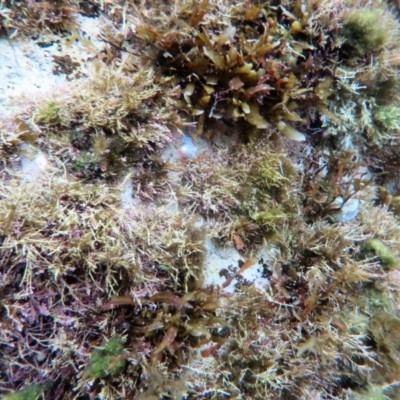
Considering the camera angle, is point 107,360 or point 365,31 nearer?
point 107,360

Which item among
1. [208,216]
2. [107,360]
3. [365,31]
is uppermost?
[365,31]

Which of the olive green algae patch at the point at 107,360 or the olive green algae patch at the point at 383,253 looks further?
the olive green algae patch at the point at 383,253

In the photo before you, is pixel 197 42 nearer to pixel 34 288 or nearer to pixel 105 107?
pixel 105 107

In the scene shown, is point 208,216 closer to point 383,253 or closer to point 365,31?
point 383,253

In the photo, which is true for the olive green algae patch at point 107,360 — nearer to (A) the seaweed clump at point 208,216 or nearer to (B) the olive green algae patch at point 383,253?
(A) the seaweed clump at point 208,216

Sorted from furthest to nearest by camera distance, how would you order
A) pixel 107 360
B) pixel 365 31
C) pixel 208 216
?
pixel 365 31
pixel 208 216
pixel 107 360

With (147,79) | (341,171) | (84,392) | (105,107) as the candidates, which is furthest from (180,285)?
(341,171)

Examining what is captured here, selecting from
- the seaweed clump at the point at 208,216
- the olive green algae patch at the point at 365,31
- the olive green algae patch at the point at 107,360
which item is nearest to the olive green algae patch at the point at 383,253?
the seaweed clump at the point at 208,216

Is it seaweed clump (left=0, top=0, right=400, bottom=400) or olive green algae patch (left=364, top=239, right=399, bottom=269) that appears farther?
olive green algae patch (left=364, top=239, right=399, bottom=269)

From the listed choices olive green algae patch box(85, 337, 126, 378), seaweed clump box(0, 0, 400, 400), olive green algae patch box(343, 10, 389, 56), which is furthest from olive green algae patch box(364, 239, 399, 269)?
olive green algae patch box(85, 337, 126, 378)

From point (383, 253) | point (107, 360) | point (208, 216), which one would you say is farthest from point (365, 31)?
point (107, 360)

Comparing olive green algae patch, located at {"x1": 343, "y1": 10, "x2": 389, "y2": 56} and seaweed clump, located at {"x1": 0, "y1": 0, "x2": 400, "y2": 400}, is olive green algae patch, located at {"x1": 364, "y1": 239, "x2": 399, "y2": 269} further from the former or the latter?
olive green algae patch, located at {"x1": 343, "y1": 10, "x2": 389, "y2": 56}
